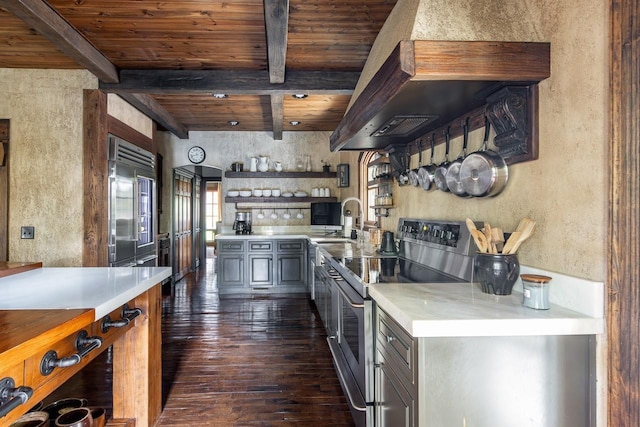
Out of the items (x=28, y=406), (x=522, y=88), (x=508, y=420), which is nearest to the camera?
(x=28, y=406)

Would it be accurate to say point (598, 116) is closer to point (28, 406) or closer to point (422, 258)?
point (422, 258)

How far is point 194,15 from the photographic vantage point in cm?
245

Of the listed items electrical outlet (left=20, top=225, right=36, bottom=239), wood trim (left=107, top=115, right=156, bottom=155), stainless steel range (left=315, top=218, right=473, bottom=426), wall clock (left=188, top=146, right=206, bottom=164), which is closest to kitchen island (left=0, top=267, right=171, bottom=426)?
stainless steel range (left=315, top=218, right=473, bottom=426)

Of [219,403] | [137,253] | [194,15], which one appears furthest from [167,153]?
[219,403]

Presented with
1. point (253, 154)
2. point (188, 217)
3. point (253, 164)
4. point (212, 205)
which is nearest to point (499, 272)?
point (253, 164)

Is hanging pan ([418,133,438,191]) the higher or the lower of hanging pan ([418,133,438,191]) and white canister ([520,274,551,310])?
the higher

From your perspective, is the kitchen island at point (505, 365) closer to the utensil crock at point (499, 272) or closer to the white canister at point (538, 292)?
the white canister at point (538, 292)

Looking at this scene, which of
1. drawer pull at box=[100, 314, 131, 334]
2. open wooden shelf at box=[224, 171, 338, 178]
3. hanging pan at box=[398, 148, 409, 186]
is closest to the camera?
drawer pull at box=[100, 314, 131, 334]

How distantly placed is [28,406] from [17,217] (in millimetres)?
3055

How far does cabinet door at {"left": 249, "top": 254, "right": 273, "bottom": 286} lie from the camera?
5.29 metres

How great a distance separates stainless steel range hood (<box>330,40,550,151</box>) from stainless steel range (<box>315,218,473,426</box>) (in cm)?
70

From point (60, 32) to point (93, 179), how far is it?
4.46 feet

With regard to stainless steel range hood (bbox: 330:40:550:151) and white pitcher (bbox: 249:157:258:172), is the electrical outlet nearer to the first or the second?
white pitcher (bbox: 249:157:258:172)

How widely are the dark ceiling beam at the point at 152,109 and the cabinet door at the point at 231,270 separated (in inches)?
77.6
